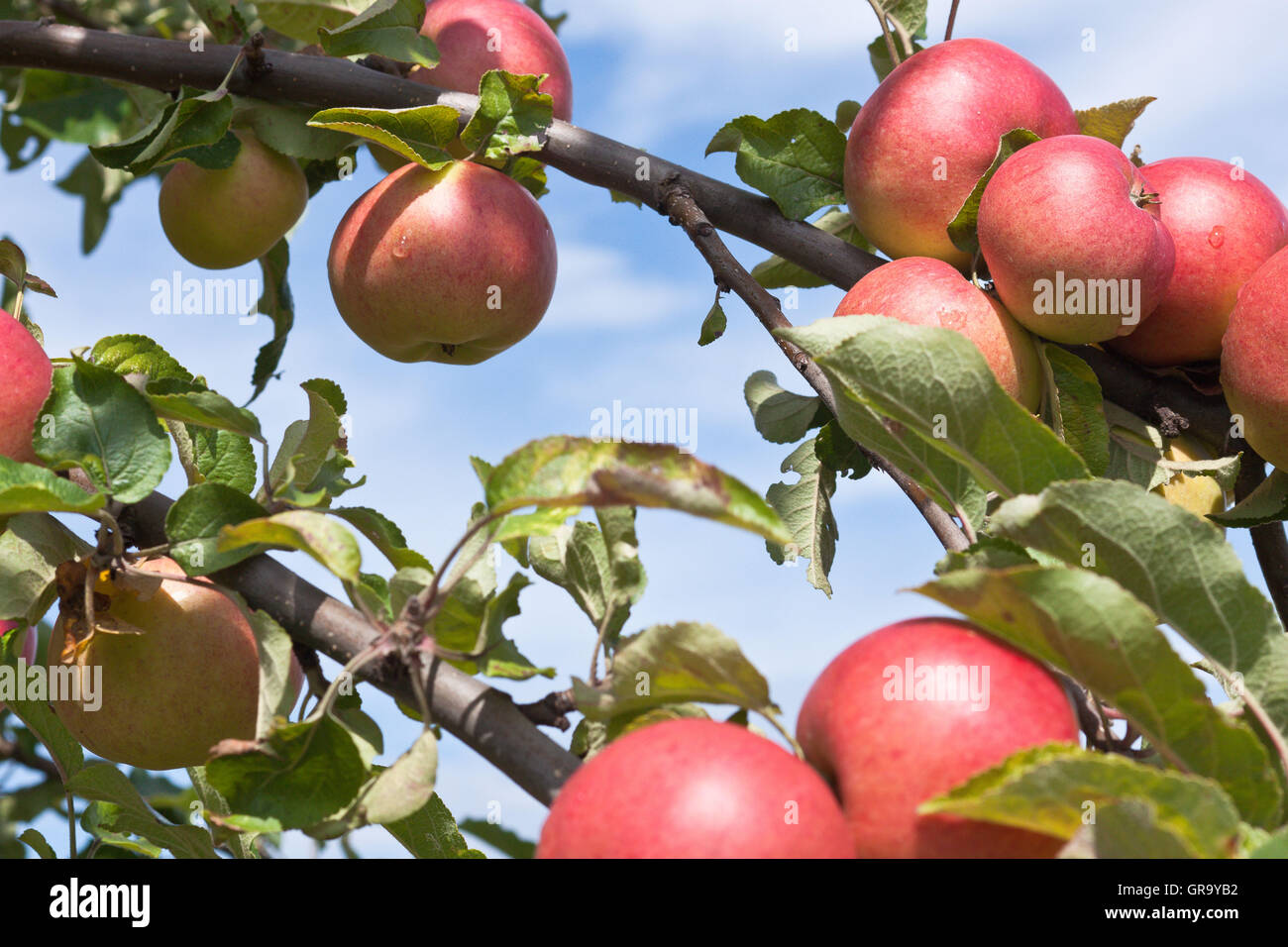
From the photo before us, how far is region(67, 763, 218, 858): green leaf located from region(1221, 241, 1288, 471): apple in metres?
1.32

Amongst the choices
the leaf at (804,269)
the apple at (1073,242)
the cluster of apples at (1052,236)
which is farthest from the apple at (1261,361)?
the leaf at (804,269)

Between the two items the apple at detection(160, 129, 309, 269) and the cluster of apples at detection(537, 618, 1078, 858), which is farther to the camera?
the apple at detection(160, 129, 309, 269)

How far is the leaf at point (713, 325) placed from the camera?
1.55m

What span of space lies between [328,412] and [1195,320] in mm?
1075

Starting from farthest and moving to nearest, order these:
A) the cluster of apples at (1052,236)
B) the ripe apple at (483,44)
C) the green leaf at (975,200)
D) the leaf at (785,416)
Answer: the ripe apple at (483,44), the leaf at (785,416), the green leaf at (975,200), the cluster of apples at (1052,236)

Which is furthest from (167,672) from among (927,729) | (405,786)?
(927,729)

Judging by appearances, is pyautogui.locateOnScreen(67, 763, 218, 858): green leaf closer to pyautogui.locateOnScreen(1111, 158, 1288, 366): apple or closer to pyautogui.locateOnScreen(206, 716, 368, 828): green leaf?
pyautogui.locateOnScreen(206, 716, 368, 828): green leaf

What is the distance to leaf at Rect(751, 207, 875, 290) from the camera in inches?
69.8

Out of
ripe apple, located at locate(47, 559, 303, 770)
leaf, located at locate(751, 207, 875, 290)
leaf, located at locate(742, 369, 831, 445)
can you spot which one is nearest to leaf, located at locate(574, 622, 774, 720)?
ripe apple, located at locate(47, 559, 303, 770)

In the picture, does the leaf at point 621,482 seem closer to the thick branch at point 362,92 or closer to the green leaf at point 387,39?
the thick branch at point 362,92

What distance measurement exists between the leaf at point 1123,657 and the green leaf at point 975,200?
755mm
